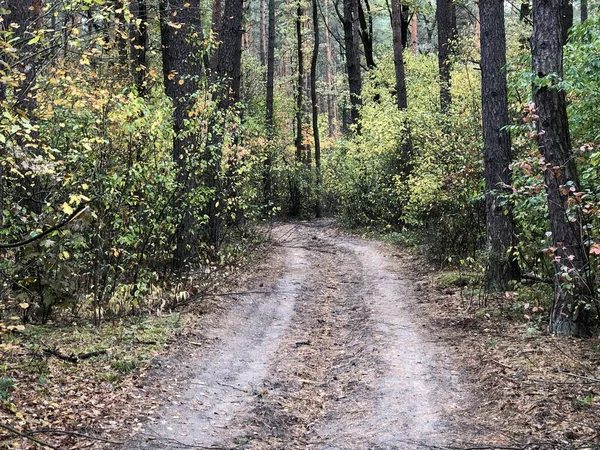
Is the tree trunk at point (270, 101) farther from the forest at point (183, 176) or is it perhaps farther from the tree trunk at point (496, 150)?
the tree trunk at point (496, 150)

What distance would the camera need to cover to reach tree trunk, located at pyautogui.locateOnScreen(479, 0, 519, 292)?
9547mm

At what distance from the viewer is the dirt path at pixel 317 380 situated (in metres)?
5.27

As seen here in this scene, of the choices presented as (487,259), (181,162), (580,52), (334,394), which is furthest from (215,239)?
(580,52)

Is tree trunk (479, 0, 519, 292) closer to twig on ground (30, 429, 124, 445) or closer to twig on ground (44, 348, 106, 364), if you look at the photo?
twig on ground (44, 348, 106, 364)

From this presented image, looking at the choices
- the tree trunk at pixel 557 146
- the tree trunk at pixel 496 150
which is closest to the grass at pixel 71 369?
Answer: the tree trunk at pixel 557 146

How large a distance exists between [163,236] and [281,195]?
59.5ft

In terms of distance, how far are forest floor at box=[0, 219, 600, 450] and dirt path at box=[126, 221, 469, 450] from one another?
22 millimetres

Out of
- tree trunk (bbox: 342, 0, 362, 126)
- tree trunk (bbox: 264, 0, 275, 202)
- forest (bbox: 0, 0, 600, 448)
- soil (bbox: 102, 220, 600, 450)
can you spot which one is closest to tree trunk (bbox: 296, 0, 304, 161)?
tree trunk (bbox: 264, 0, 275, 202)

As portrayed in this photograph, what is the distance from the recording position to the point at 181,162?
9.81 m

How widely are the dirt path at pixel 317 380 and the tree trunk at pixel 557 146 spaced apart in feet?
5.66

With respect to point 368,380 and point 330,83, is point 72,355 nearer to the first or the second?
point 368,380

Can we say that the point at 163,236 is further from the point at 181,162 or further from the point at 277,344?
the point at 277,344

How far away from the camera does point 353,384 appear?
6660mm

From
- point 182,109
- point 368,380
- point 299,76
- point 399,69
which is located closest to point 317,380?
point 368,380
